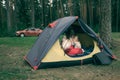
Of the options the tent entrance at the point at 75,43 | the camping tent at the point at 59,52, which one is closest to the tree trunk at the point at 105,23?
the tent entrance at the point at 75,43

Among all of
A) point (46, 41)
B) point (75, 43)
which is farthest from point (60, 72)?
point (75, 43)

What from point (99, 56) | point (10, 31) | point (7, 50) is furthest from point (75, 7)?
point (99, 56)

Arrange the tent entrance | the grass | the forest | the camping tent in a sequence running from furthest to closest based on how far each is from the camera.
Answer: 1. the forest
2. the tent entrance
3. the camping tent
4. the grass

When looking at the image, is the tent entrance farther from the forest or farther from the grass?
the forest

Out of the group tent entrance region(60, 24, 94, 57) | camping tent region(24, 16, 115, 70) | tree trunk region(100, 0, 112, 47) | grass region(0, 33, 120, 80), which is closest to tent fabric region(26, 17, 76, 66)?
camping tent region(24, 16, 115, 70)

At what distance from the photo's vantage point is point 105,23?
41.3ft

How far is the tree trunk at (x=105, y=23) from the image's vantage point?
1255 centimetres

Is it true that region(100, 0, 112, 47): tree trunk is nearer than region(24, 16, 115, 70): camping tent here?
No

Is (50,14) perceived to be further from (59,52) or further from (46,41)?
(59,52)

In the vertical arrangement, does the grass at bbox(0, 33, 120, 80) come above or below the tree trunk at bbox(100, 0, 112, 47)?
below

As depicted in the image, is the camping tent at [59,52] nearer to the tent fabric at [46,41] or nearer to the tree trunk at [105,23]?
the tent fabric at [46,41]

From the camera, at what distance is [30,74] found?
29.1 feet

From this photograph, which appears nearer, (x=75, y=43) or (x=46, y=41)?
(x=46, y=41)

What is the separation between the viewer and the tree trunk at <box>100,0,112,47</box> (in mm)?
12555
